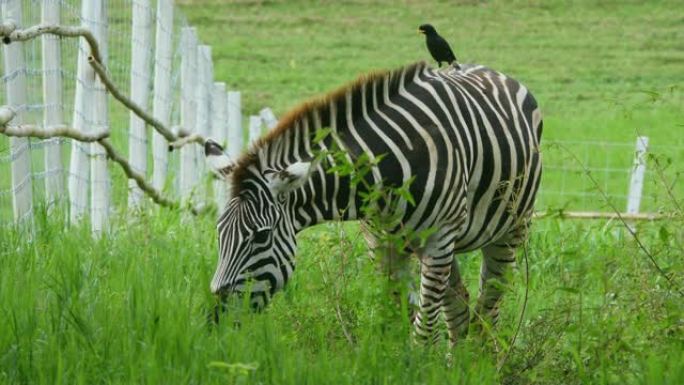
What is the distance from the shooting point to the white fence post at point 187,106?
42.3ft

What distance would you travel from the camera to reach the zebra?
6.93 metres

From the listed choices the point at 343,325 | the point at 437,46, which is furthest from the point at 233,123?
the point at 343,325

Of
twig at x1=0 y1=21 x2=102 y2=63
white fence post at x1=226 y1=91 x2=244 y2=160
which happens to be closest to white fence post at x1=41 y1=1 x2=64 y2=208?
twig at x1=0 y1=21 x2=102 y2=63

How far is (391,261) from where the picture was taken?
21.7ft

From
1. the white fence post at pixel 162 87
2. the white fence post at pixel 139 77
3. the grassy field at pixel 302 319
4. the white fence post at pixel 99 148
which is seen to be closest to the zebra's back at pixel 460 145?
the grassy field at pixel 302 319

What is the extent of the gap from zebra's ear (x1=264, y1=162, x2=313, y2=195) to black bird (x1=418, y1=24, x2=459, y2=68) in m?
2.71

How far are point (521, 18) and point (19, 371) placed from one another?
102 feet

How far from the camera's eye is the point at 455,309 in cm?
869

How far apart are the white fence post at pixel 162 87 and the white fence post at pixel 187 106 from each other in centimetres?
104

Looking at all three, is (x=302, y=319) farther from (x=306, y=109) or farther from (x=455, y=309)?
(x=455, y=309)

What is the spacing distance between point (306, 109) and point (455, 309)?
1947 mm

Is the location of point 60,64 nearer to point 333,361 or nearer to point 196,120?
point 333,361

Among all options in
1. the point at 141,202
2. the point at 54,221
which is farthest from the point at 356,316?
the point at 141,202

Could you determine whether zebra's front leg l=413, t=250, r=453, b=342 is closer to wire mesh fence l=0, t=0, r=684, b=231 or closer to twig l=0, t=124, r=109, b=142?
wire mesh fence l=0, t=0, r=684, b=231
